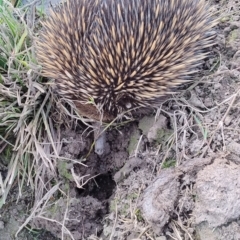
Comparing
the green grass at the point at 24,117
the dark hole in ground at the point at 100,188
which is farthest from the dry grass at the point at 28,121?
the dark hole in ground at the point at 100,188

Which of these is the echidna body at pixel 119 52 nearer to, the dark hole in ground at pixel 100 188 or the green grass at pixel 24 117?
the green grass at pixel 24 117

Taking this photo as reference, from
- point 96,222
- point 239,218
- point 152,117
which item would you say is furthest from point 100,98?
point 239,218

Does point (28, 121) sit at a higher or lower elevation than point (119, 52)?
lower

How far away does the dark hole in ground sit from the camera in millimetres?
2725

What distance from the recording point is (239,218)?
2.12m

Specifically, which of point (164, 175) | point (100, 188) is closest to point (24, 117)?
point (100, 188)

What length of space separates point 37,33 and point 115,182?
3.49 feet

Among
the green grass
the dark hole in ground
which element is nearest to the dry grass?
the green grass

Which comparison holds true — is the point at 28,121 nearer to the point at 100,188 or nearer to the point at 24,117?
the point at 24,117

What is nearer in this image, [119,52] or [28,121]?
[119,52]

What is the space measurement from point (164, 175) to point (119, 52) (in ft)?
2.21

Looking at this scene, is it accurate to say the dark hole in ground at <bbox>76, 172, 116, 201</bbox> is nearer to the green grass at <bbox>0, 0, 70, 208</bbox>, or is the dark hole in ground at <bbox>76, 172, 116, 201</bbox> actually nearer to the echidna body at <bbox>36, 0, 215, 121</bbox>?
the green grass at <bbox>0, 0, 70, 208</bbox>

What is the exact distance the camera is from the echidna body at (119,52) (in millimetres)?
2365

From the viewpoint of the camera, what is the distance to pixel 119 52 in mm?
2352
